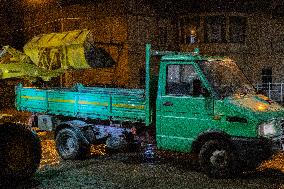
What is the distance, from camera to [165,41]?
26.3 meters

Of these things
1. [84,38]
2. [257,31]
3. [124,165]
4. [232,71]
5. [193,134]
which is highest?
[257,31]

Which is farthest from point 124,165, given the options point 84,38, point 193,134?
point 84,38

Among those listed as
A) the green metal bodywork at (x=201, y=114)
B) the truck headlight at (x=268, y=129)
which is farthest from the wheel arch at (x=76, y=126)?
the truck headlight at (x=268, y=129)

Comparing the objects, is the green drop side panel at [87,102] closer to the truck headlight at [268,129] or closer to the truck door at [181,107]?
the truck door at [181,107]

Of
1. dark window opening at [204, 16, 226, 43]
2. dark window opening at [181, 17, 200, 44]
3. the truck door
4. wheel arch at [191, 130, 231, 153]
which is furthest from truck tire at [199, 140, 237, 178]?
dark window opening at [181, 17, 200, 44]

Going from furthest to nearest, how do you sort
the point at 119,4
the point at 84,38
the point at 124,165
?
the point at 119,4
the point at 84,38
the point at 124,165

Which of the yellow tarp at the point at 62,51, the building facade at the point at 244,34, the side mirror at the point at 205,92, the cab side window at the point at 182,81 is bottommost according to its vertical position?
the side mirror at the point at 205,92

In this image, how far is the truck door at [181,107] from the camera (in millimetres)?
8586

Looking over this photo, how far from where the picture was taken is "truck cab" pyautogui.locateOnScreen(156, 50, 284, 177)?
26.7 feet

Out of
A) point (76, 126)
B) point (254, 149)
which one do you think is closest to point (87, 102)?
point (76, 126)

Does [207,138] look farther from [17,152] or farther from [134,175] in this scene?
[17,152]

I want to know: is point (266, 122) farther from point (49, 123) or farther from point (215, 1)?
point (215, 1)

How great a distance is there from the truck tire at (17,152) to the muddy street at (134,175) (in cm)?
29

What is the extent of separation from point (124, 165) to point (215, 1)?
1767 cm
